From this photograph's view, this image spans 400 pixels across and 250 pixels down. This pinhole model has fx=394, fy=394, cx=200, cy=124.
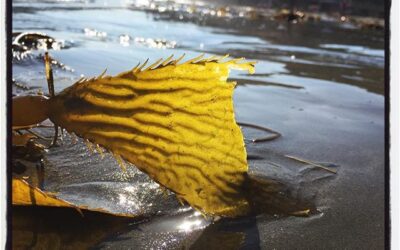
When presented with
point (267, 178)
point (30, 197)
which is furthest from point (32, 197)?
point (267, 178)

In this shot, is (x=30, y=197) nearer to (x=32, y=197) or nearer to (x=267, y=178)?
(x=32, y=197)

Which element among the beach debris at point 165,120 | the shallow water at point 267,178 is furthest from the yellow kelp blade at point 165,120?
the shallow water at point 267,178

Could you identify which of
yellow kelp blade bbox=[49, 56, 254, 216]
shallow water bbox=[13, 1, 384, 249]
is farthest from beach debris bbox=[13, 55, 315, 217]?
shallow water bbox=[13, 1, 384, 249]

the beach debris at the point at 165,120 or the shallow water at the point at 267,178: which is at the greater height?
the beach debris at the point at 165,120

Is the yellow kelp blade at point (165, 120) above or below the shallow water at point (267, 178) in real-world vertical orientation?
above

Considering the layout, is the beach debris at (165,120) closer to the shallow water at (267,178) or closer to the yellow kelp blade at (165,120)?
the yellow kelp blade at (165,120)

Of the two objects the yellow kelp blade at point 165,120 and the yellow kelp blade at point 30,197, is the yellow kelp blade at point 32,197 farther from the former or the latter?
the yellow kelp blade at point 165,120
